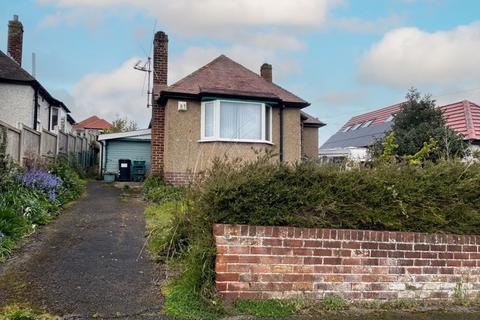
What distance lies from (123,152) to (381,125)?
16.4 meters

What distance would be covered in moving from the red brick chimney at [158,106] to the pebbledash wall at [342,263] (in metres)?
10.1

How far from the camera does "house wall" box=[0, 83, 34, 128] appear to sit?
1722 cm

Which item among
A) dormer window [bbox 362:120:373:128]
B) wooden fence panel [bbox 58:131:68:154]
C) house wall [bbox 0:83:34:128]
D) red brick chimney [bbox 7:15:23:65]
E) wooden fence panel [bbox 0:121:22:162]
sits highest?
red brick chimney [bbox 7:15:23:65]

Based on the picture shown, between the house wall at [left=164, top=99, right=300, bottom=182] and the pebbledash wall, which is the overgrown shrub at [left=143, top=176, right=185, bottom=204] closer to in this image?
the house wall at [left=164, top=99, right=300, bottom=182]

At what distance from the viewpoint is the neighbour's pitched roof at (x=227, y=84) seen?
1430 cm

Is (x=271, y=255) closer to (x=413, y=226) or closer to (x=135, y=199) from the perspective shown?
(x=413, y=226)

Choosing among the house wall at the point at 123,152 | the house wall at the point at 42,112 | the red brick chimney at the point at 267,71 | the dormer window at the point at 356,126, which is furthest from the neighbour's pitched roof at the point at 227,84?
the dormer window at the point at 356,126

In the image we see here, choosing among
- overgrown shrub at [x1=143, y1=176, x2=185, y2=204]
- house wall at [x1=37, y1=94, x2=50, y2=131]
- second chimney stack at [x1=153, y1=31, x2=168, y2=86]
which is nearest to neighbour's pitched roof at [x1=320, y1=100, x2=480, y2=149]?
second chimney stack at [x1=153, y1=31, x2=168, y2=86]

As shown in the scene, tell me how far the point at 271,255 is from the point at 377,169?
70.0 inches

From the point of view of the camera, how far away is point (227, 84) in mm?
15078

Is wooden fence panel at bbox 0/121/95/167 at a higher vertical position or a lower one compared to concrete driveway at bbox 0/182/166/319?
higher

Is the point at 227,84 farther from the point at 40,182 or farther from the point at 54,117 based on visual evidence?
the point at 54,117

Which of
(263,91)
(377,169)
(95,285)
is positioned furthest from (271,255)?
(263,91)

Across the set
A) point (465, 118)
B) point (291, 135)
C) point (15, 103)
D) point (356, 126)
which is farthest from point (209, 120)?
point (356, 126)
